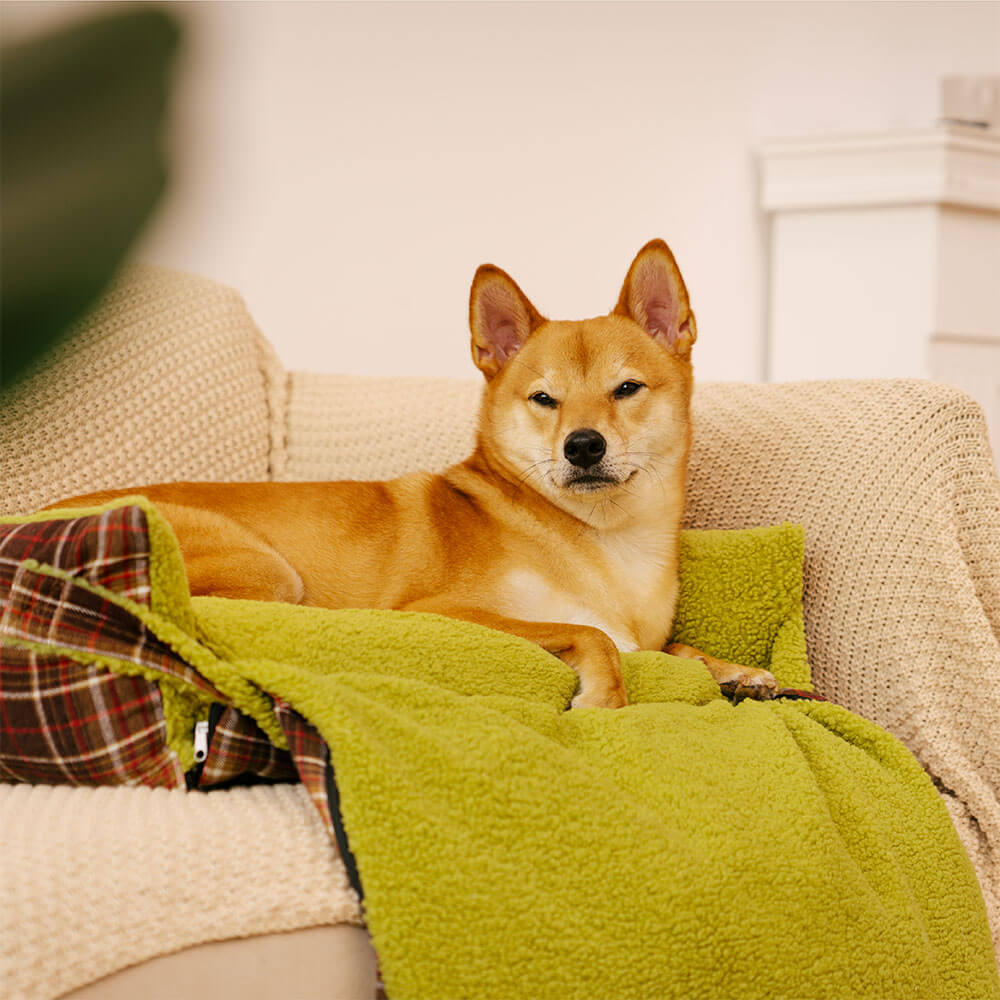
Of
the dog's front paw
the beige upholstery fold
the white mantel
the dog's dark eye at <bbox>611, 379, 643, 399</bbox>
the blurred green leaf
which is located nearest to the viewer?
the blurred green leaf

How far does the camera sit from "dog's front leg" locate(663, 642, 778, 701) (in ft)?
4.81

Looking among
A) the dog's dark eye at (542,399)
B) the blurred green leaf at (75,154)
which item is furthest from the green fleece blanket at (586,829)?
the blurred green leaf at (75,154)

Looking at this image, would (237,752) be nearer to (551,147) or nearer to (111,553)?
(111,553)

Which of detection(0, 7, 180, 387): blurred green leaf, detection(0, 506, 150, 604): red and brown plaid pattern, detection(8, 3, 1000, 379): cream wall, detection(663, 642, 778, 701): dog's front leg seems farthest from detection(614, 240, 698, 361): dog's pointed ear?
detection(0, 7, 180, 387): blurred green leaf

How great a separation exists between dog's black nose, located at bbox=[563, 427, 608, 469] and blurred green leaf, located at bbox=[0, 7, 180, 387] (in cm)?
152

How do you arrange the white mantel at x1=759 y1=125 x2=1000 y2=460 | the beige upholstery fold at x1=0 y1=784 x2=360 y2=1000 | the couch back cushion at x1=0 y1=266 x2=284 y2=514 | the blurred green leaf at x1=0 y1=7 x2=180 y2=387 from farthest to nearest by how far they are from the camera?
the white mantel at x1=759 y1=125 x2=1000 y2=460, the couch back cushion at x1=0 y1=266 x2=284 y2=514, the beige upholstery fold at x1=0 y1=784 x2=360 y2=1000, the blurred green leaf at x1=0 y1=7 x2=180 y2=387

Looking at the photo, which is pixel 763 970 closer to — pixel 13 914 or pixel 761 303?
pixel 13 914

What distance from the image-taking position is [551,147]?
315 cm

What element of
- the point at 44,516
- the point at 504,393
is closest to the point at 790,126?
the point at 504,393

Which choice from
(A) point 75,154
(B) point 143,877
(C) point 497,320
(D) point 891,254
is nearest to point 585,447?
(C) point 497,320

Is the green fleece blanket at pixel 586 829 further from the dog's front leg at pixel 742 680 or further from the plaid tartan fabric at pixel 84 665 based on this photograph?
the dog's front leg at pixel 742 680

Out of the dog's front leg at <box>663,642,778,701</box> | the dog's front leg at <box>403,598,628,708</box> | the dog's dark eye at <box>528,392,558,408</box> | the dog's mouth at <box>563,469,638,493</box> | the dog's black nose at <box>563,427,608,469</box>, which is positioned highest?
the dog's dark eye at <box>528,392,558,408</box>

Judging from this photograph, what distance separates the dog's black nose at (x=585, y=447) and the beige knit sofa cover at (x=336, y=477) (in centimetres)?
27

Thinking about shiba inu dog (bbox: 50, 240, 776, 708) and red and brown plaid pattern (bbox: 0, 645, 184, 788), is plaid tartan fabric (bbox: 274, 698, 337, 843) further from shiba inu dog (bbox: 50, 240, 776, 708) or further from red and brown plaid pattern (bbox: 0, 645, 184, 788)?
shiba inu dog (bbox: 50, 240, 776, 708)
